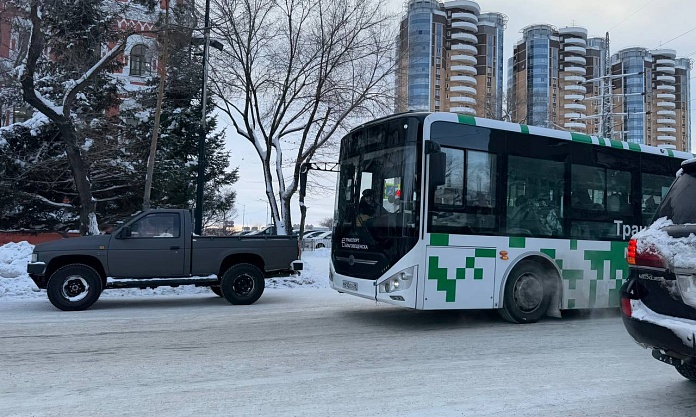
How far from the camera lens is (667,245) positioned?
4.26 meters

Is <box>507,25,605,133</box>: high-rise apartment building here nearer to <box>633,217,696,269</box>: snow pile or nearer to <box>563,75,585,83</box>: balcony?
<box>563,75,585,83</box>: balcony

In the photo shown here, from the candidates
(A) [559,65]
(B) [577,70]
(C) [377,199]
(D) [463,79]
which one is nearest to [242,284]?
(C) [377,199]

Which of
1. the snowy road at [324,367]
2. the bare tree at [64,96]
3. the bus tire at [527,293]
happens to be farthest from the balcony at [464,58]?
the bus tire at [527,293]

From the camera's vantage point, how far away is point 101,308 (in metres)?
10.5

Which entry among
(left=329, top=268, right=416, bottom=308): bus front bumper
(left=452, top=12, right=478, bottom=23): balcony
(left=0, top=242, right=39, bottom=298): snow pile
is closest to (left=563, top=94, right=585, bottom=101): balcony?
(left=452, top=12, right=478, bottom=23): balcony

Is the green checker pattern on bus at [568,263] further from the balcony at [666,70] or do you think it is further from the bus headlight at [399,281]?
the balcony at [666,70]

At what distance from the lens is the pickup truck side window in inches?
412

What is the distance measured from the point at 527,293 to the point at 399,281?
2.43 m

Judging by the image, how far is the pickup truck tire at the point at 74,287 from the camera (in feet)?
32.4

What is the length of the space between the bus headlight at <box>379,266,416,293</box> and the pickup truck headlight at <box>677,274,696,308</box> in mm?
4073

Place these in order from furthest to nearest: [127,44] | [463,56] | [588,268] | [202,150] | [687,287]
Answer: [463,56] → [127,44] → [202,150] → [588,268] → [687,287]

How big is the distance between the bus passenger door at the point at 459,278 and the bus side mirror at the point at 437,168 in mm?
983

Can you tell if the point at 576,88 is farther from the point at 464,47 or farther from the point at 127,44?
the point at 127,44

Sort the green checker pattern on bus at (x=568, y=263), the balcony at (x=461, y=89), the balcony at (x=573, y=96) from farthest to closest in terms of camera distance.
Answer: the balcony at (x=461, y=89) → the balcony at (x=573, y=96) → the green checker pattern on bus at (x=568, y=263)
